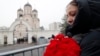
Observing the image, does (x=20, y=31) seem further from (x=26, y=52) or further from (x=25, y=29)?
(x=26, y=52)

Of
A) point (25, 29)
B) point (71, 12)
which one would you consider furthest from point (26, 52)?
point (25, 29)

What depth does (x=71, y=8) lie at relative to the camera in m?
2.00

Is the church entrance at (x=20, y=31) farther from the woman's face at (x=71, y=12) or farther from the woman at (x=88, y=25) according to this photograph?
the woman at (x=88, y=25)

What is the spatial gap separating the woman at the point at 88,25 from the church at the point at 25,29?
74956 millimetres

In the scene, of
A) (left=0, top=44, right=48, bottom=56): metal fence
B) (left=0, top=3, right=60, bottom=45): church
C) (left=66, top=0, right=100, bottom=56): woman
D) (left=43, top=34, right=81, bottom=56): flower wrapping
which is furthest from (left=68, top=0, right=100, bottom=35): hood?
(left=0, top=3, right=60, bottom=45): church

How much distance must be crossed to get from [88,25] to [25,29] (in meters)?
81.8

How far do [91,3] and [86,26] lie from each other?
16 cm

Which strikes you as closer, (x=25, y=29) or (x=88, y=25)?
(x=88, y=25)

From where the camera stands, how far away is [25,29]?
3282 inches

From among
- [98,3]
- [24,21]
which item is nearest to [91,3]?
[98,3]

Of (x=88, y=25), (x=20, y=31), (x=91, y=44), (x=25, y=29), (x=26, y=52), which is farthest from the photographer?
(x=20, y=31)

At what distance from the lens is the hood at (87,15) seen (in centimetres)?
181

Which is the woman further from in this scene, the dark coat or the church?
the church

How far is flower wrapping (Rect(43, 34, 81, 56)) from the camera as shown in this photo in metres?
1.88
